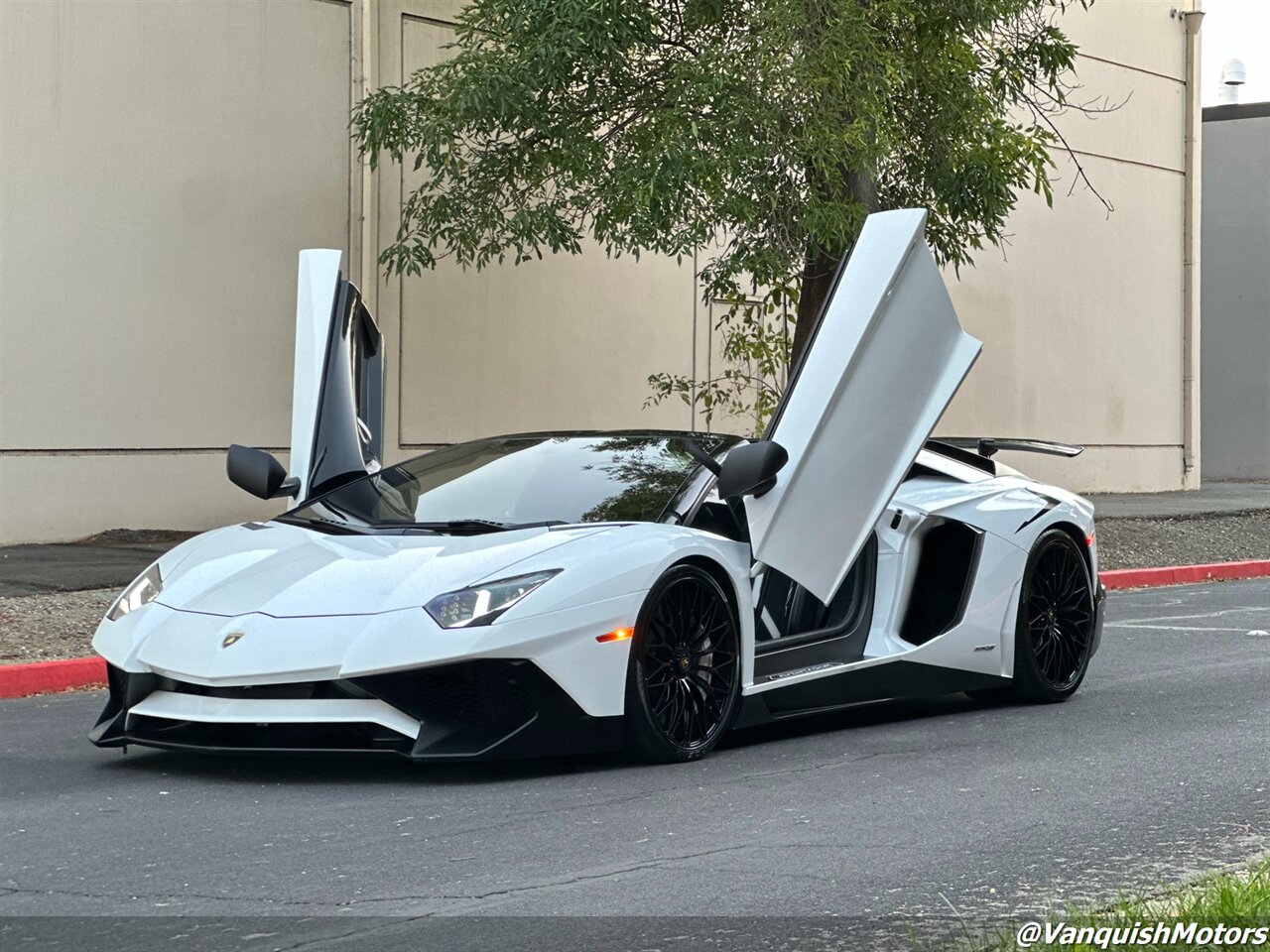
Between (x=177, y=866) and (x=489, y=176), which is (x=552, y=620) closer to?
(x=177, y=866)

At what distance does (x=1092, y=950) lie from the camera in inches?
149

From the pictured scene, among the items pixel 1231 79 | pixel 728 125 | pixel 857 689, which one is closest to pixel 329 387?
pixel 857 689

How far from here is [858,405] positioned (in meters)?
6.82

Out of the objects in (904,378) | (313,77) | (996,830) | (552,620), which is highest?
(313,77)

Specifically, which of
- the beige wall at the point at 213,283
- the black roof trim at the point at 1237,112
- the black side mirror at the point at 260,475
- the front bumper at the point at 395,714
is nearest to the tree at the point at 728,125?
the beige wall at the point at 213,283

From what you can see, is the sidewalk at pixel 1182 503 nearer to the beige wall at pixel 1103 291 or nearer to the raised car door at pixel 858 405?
the beige wall at pixel 1103 291

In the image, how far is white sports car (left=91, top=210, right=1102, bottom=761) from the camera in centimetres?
585

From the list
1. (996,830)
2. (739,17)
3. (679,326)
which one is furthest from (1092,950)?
(679,326)

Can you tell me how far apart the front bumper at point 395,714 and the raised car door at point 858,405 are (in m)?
1.19

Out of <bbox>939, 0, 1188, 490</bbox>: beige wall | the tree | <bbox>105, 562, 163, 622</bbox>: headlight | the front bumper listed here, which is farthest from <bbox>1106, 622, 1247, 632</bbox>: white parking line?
<bbox>939, 0, 1188, 490</bbox>: beige wall

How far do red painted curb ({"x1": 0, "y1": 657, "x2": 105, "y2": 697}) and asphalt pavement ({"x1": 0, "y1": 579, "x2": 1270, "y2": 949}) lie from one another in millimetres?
1220

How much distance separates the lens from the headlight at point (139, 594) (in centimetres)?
645

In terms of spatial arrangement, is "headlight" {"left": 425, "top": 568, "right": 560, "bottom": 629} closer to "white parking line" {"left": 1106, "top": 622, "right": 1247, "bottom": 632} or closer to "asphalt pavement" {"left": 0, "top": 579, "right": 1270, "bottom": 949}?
"asphalt pavement" {"left": 0, "top": 579, "right": 1270, "bottom": 949}

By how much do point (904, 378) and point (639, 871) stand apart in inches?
109
